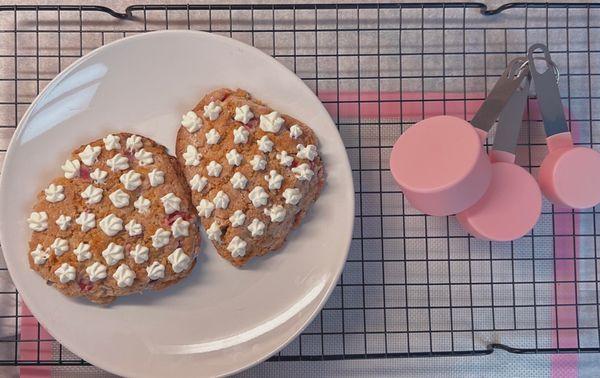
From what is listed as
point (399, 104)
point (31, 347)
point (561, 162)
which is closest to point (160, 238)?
point (31, 347)

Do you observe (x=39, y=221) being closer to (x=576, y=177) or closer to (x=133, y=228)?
(x=133, y=228)

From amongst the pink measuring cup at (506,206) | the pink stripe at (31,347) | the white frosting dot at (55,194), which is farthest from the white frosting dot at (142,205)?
the pink measuring cup at (506,206)

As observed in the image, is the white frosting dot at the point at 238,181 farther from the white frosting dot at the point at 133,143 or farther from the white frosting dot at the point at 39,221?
the white frosting dot at the point at 39,221

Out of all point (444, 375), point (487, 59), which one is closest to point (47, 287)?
point (444, 375)

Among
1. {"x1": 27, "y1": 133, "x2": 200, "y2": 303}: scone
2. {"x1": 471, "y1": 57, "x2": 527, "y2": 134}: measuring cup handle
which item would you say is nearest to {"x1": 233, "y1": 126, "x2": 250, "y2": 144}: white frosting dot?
{"x1": 27, "y1": 133, "x2": 200, "y2": 303}: scone

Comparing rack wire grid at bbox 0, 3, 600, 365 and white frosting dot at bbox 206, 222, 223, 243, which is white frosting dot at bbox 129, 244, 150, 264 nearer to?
white frosting dot at bbox 206, 222, 223, 243

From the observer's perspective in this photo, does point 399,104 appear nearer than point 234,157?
No
